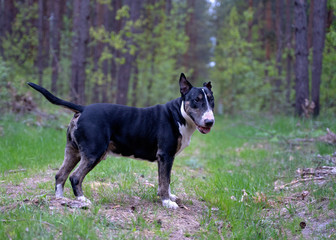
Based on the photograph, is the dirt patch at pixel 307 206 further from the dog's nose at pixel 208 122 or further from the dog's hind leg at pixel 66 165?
the dog's hind leg at pixel 66 165

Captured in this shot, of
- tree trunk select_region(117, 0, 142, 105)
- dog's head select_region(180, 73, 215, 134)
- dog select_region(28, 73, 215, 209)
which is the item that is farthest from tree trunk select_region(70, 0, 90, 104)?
dog's head select_region(180, 73, 215, 134)

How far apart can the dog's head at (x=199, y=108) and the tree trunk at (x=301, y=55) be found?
35.4ft

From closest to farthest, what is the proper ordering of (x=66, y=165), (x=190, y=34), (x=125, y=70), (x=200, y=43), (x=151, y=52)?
(x=66, y=165)
(x=125, y=70)
(x=151, y=52)
(x=190, y=34)
(x=200, y=43)

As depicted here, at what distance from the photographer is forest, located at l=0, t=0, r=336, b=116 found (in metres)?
14.8

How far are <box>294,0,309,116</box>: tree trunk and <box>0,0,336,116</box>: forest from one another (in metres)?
0.04

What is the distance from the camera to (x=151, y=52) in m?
25.7

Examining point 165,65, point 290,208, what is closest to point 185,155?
point 290,208

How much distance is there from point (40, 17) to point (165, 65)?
9305 mm

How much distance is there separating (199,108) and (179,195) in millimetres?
1641

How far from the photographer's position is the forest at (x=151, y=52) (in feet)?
48.5

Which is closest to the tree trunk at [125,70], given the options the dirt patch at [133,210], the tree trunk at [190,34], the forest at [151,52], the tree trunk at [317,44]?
the forest at [151,52]

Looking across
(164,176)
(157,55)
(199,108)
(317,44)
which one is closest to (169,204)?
(164,176)

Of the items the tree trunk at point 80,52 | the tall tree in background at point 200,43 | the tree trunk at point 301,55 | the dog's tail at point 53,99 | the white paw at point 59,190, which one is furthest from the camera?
the tall tree in background at point 200,43

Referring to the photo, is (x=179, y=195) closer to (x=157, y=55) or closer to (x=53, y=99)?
(x=53, y=99)
